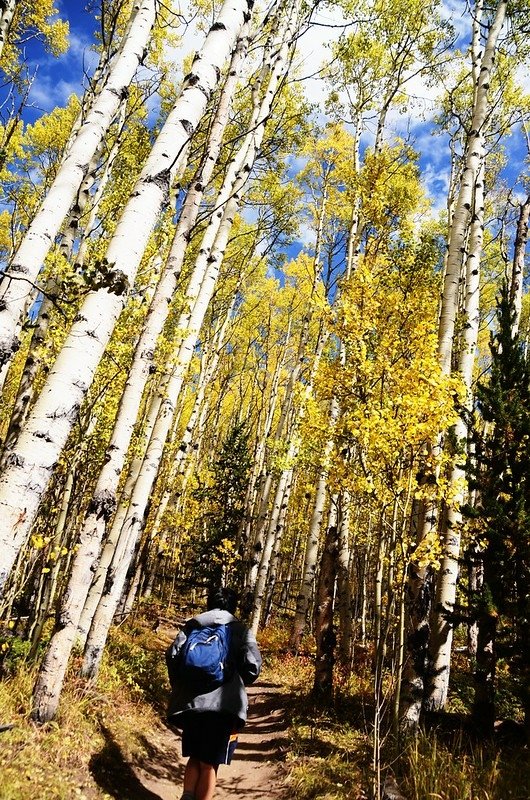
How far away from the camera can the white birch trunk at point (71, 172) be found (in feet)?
11.0

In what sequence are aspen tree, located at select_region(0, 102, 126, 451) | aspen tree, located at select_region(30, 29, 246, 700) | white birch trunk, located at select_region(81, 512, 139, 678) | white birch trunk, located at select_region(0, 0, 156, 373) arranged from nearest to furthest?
1. white birch trunk, located at select_region(0, 0, 156, 373)
2. aspen tree, located at select_region(30, 29, 246, 700)
3. white birch trunk, located at select_region(81, 512, 139, 678)
4. aspen tree, located at select_region(0, 102, 126, 451)

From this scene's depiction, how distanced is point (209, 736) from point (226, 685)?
Result: 340 millimetres

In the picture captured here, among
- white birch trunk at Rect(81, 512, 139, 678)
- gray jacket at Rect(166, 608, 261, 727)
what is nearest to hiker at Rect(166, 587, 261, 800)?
gray jacket at Rect(166, 608, 261, 727)

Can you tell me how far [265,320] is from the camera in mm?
19281

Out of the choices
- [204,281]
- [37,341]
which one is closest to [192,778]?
[37,341]

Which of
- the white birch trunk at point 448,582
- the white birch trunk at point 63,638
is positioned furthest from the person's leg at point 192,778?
the white birch trunk at point 448,582

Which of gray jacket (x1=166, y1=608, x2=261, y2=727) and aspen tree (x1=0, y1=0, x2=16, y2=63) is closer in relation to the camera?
gray jacket (x1=166, y1=608, x2=261, y2=727)

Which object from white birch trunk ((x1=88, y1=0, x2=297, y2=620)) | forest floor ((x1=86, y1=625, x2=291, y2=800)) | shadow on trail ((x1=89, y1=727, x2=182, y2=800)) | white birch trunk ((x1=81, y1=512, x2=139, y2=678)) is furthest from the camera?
white birch trunk ((x1=88, y1=0, x2=297, y2=620))

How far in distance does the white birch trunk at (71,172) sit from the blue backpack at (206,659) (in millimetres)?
2396

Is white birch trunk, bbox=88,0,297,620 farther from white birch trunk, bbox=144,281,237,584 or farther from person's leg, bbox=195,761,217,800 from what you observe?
person's leg, bbox=195,761,217,800

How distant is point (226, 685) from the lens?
3.04 m

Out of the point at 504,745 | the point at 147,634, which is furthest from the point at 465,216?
the point at 147,634

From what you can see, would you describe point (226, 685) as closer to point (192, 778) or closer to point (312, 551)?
point (192, 778)

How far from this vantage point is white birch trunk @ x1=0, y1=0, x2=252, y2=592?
187 centimetres
